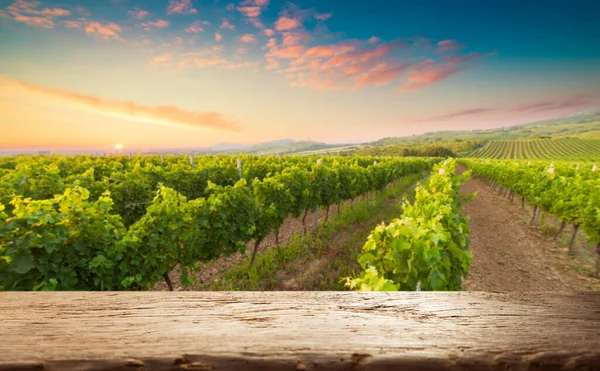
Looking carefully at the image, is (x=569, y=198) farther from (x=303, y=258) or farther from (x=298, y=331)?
(x=298, y=331)

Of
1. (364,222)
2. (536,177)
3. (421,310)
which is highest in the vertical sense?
(421,310)

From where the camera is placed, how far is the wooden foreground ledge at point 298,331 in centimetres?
60

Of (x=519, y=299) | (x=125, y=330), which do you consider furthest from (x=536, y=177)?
(x=125, y=330)

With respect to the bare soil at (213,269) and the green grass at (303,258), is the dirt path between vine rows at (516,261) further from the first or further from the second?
the bare soil at (213,269)

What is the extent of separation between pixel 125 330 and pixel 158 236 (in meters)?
4.28

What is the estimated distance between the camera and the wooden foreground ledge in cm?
60

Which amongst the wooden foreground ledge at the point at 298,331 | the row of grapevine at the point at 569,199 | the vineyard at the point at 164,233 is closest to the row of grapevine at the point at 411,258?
the vineyard at the point at 164,233

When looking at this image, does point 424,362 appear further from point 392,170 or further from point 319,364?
point 392,170

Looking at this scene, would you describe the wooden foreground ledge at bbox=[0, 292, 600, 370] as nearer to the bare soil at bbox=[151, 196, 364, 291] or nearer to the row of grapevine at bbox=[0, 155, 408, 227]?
the row of grapevine at bbox=[0, 155, 408, 227]

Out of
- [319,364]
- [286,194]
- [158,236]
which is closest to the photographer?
[319,364]

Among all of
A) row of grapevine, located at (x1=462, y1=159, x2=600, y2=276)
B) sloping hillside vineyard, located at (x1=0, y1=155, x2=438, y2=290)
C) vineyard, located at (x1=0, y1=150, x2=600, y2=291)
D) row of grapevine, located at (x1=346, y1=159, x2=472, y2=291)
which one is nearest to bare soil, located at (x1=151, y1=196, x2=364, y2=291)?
vineyard, located at (x1=0, y1=150, x2=600, y2=291)

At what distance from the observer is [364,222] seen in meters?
12.0

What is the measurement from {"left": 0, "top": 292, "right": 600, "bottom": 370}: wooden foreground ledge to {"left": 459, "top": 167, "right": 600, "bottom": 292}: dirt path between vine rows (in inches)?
254

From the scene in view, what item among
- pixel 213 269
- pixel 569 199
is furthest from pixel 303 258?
pixel 569 199
